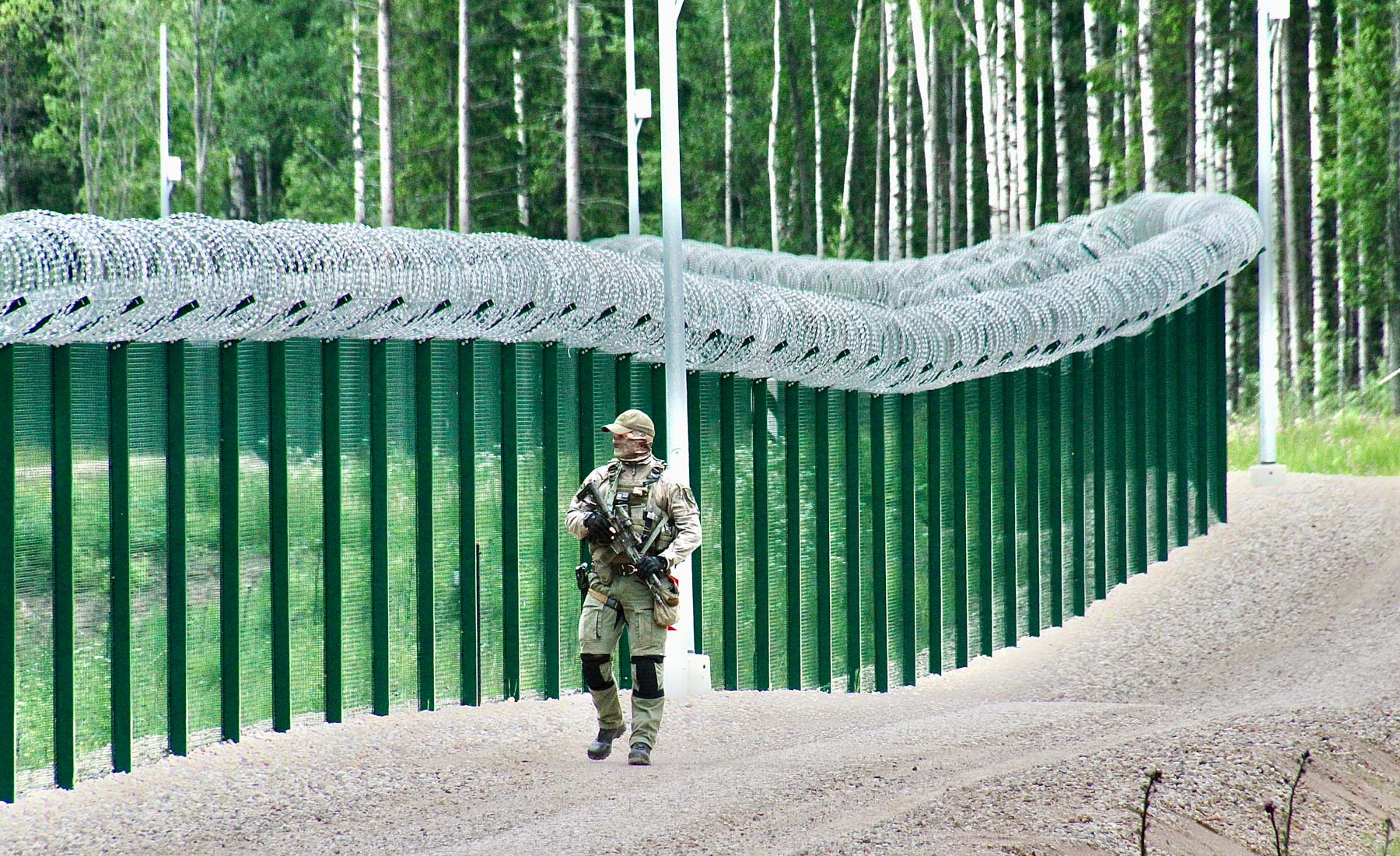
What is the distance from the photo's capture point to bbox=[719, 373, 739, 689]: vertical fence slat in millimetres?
10031

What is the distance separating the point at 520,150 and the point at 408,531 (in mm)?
30921

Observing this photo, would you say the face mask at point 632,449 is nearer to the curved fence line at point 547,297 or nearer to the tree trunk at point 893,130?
the curved fence line at point 547,297

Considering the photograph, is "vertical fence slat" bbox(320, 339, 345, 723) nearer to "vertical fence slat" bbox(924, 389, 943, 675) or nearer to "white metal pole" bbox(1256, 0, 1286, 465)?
A: "vertical fence slat" bbox(924, 389, 943, 675)

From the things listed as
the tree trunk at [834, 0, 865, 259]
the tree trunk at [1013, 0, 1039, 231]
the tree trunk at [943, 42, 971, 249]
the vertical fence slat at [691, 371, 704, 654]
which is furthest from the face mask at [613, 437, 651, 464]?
the tree trunk at [834, 0, 865, 259]

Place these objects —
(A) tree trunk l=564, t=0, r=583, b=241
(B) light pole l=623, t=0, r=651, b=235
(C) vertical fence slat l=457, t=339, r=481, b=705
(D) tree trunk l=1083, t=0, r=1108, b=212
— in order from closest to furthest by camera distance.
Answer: (C) vertical fence slat l=457, t=339, r=481, b=705, (B) light pole l=623, t=0, r=651, b=235, (D) tree trunk l=1083, t=0, r=1108, b=212, (A) tree trunk l=564, t=0, r=583, b=241

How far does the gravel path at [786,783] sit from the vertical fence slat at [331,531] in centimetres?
24

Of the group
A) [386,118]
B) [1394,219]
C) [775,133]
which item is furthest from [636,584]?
[775,133]

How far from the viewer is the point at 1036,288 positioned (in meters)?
12.3

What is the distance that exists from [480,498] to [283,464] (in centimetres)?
119

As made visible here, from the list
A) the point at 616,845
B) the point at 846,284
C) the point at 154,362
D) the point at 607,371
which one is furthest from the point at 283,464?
the point at 846,284

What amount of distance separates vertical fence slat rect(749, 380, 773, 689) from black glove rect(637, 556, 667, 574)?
9.09ft

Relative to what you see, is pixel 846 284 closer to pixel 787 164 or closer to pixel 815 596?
pixel 815 596

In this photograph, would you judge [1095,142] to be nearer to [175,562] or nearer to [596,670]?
[596,670]

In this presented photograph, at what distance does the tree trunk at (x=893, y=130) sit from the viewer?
3141cm
